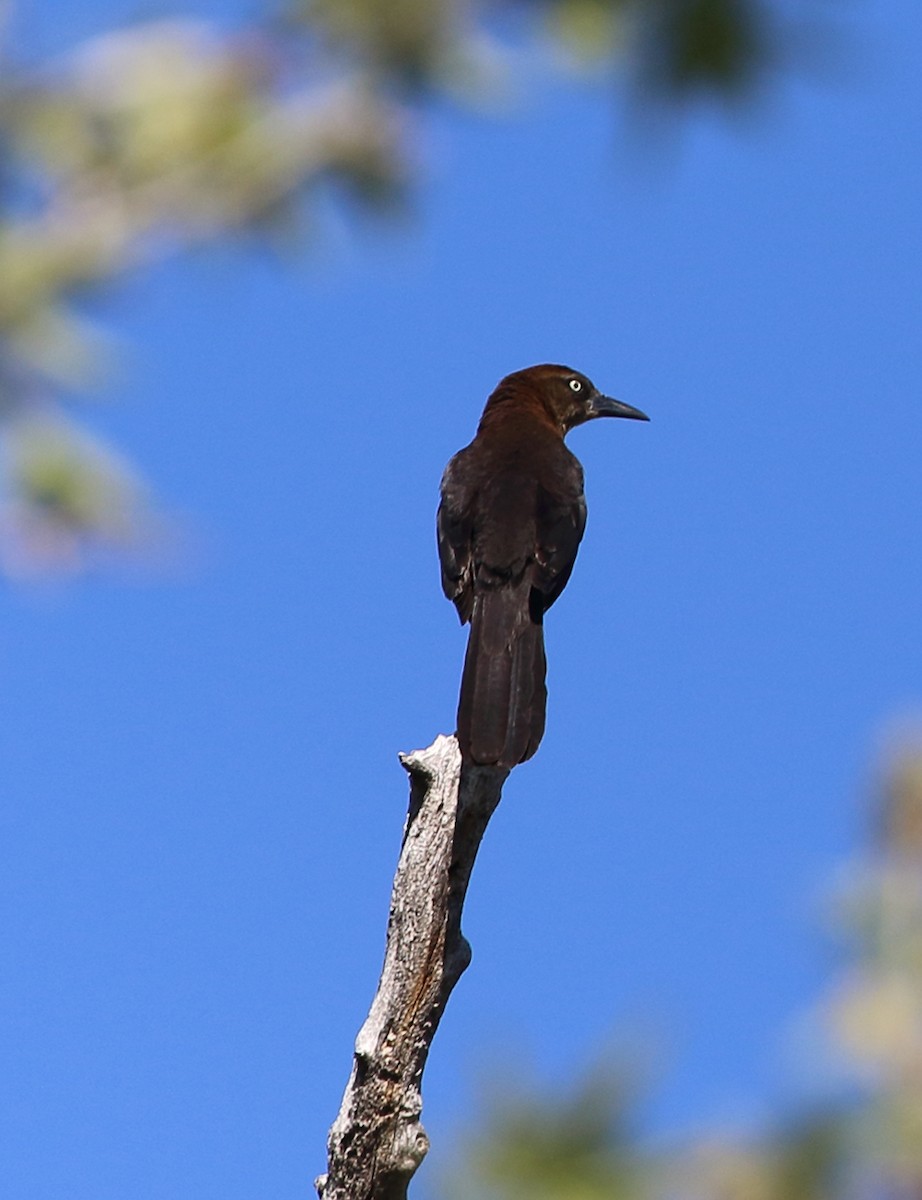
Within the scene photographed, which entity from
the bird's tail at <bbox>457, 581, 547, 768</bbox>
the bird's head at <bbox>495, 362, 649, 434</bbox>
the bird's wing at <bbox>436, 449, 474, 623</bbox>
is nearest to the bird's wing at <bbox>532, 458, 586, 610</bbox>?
the bird's tail at <bbox>457, 581, 547, 768</bbox>

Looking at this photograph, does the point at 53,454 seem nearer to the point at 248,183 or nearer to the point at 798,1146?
the point at 248,183

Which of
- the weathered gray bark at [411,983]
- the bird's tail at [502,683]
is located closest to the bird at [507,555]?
the bird's tail at [502,683]

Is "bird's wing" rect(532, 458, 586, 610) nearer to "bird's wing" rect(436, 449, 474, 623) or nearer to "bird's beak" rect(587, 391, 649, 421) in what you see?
"bird's wing" rect(436, 449, 474, 623)

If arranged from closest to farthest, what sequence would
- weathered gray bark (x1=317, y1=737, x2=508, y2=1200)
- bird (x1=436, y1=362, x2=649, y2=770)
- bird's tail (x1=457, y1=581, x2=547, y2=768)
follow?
weathered gray bark (x1=317, y1=737, x2=508, y2=1200), bird's tail (x1=457, y1=581, x2=547, y2=768), bird (x1=436, y1=362, x2=649, y2=770)

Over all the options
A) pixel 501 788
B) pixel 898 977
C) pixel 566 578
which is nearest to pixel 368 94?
pixel 898 977

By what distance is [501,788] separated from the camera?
18.8 ft

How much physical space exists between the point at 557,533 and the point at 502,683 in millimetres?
1283

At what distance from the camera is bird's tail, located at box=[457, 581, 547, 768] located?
5973 mm

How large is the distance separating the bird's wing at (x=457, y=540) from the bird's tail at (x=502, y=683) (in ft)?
0.76

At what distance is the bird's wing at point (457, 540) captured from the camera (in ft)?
24.0

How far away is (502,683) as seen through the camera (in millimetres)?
6387

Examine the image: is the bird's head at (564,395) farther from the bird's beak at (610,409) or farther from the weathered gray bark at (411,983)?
the weathered gray bark at (411,983)

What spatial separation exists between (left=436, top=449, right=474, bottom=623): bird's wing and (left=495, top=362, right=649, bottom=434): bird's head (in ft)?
4.51

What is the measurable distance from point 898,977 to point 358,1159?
376 centimetres
